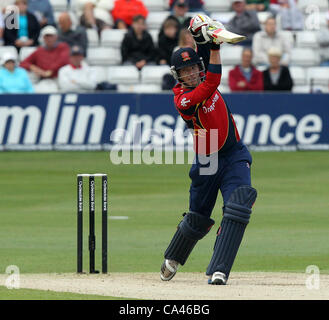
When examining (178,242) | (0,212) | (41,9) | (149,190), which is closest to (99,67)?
(41,9)

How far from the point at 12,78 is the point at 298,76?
615cm

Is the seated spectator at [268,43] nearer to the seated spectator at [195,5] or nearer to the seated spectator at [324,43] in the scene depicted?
the seated spectator at [324,43]

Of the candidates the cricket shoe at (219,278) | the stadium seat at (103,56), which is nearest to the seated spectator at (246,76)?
the stadium seat at (103,56)

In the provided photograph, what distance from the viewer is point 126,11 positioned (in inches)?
945

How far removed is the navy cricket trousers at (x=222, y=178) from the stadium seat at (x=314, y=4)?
1534 centimetres

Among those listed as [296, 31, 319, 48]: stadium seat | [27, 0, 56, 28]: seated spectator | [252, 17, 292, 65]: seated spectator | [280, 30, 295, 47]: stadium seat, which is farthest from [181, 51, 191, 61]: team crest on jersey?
[27, 0, 56, 28]: seated spectator

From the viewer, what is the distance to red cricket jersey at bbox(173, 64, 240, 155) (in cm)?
913

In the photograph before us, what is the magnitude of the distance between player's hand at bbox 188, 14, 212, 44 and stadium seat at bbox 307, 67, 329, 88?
43.8 ft

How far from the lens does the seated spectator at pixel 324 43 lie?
75.9ft

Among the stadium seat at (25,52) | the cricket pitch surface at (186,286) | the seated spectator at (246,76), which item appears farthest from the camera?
the stadium seat at (25,52)

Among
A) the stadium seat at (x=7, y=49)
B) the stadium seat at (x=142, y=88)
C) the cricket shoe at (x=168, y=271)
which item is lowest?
the stadium seat at (x=142, y=88)

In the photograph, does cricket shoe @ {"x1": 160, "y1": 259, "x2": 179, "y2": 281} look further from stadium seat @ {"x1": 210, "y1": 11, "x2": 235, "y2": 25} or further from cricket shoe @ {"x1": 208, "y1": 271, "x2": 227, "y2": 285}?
stadium seat @ {"x1": 210, "y1": 11, "x2": 235, "y2": 25}

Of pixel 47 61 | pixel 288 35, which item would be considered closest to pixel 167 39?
pixel 47 61
